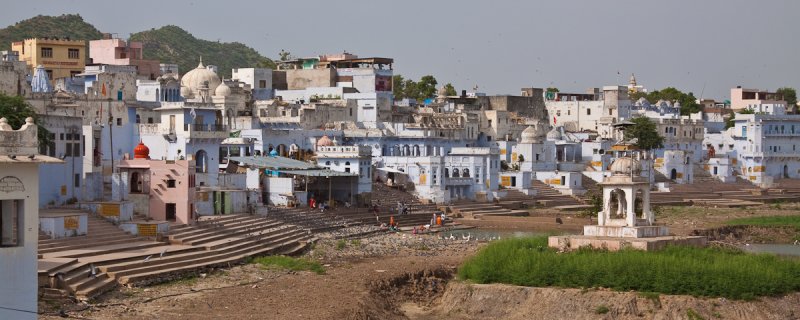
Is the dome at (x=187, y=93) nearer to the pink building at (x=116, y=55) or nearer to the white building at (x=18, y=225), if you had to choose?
the pink building at (x=116, y=55)

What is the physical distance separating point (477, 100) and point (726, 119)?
66.8 ft

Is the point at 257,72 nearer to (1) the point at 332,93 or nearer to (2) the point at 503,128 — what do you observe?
(1) the point at 332,93

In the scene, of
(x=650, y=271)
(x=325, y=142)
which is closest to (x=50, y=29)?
(x=325, y=142)

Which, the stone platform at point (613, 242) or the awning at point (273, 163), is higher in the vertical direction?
the awning at point (273, 163)

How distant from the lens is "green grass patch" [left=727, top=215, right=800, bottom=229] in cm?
4919

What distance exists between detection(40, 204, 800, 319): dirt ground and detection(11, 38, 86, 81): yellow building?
1329 inches

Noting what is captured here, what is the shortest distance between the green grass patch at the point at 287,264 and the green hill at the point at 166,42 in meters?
56.2

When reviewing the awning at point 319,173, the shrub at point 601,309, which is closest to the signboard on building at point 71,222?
the shrub at point 601,309

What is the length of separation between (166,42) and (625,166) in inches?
3459

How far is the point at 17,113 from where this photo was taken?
3091 cm

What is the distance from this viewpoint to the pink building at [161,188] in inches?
1336

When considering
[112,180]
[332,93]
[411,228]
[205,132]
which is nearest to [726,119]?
[332,93]

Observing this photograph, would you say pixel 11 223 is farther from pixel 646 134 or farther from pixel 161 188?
pixel 646 134

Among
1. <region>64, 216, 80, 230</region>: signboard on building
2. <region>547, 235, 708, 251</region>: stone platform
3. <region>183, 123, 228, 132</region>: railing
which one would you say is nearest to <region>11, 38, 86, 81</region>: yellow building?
<region>183, 123, 228, 132</region>: railing
